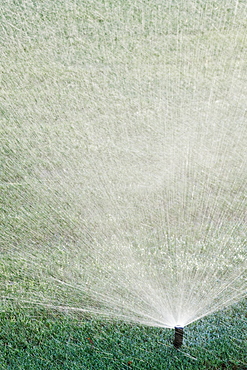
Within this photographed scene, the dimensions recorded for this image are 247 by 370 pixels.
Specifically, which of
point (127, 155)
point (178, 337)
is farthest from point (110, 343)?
point (127, 155)

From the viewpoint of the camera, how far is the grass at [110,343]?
9.66 ft

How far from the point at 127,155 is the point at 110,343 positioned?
10.2 ft

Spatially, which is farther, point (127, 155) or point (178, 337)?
point (127, 155)

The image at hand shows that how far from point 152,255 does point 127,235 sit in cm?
40

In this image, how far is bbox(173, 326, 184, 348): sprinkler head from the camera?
2.96 metres

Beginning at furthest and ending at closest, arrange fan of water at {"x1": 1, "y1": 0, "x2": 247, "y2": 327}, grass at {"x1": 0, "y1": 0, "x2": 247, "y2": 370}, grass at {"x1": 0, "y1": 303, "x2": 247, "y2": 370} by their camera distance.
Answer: fan of water at {"x1": 1, "y1": 0, "x2": 247, "y2": 327}, grass at {"x1": 0, "y1": 0, "x2": 247, "y2": 370}, grass at {"x1": 0, "y1": 303, "x2": 247, "y2": 370}

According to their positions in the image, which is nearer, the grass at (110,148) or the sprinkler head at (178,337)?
the sprinkler head at (178,337)

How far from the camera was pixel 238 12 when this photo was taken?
10.1 m

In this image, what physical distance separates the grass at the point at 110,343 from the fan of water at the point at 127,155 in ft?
0.34

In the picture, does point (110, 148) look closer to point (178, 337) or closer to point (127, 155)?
point (127, 155)

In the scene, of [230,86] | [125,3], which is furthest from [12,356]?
[125,3]

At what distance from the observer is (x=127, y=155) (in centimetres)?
591

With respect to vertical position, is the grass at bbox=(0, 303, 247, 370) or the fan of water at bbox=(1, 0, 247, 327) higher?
the fan of water at bbox=(1, 0, 247, 327)

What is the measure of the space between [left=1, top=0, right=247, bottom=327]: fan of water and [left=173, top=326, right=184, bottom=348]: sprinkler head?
99 millimetres
